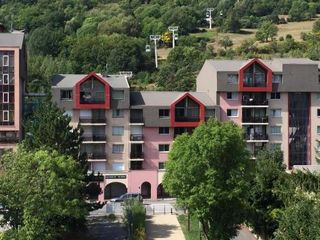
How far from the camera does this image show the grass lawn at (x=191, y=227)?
50.7 m

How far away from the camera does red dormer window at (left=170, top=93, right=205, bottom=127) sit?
224 feet

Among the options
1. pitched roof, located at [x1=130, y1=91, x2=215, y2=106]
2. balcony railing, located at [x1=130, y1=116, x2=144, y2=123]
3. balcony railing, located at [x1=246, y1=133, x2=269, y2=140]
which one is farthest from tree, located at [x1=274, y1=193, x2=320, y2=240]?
balcony railing, located at [x1=246, y1=133, x2=269, y2=140]

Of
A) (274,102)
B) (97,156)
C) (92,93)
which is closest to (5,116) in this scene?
(92,93)

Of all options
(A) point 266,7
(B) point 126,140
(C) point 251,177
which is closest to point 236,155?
(C) point 251,177

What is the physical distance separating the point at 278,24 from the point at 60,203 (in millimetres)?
125888

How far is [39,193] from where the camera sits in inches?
1710

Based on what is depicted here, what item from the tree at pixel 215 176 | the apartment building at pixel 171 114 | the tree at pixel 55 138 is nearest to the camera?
the tree at pixel 215 176

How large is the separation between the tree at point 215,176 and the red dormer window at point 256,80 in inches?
952

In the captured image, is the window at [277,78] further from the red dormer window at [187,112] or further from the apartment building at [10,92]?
the apartment building at [10,92]

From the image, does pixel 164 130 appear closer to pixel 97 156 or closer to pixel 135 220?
pixel 97 156

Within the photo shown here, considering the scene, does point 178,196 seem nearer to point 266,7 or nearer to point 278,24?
point 278,24

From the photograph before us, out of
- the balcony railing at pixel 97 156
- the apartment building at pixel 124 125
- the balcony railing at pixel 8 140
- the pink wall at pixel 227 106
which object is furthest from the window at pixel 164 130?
the balcony railing at pixel 8 140

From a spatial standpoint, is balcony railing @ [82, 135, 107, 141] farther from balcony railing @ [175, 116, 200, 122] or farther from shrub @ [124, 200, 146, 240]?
shrub @ [124, 200, 146, 240]

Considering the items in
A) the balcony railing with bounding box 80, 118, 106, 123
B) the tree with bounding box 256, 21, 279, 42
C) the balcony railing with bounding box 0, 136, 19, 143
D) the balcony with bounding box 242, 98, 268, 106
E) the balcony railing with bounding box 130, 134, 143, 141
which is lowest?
the balcony railing with bounding box 0, 136, 19, 143
